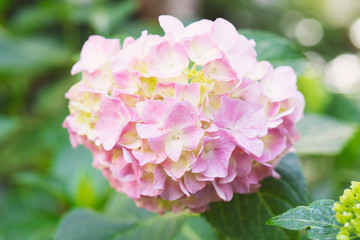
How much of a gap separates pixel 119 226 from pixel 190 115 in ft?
1.08

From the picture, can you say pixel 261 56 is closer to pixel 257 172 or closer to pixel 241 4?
pixel 257 172

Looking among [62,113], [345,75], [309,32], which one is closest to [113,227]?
[62,113]

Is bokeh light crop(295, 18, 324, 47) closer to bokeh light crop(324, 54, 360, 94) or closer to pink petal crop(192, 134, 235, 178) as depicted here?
bokeh light crop(324, 54, 360, 94)

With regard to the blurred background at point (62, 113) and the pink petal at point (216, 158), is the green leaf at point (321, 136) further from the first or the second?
the pink petal at point (216, 158)

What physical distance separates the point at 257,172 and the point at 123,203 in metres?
0.34

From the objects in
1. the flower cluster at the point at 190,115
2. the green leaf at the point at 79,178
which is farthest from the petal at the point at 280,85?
the green leaf at the point at 79,178

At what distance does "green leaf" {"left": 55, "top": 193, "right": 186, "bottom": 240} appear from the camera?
646 millimetres

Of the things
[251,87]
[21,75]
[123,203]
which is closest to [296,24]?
[21,75]

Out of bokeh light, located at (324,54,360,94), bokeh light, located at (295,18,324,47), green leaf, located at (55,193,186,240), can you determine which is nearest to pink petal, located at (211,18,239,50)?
green leaf, located at (55,193,186,240)

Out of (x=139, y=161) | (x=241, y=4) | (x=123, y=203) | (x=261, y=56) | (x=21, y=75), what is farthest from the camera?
(x=241, y=4)

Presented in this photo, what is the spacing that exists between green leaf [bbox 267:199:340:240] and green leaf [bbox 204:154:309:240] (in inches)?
5.5

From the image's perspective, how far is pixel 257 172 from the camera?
495 millimetres

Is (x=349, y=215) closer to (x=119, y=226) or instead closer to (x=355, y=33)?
(x=119, y=226)

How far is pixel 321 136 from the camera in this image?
788 mm
